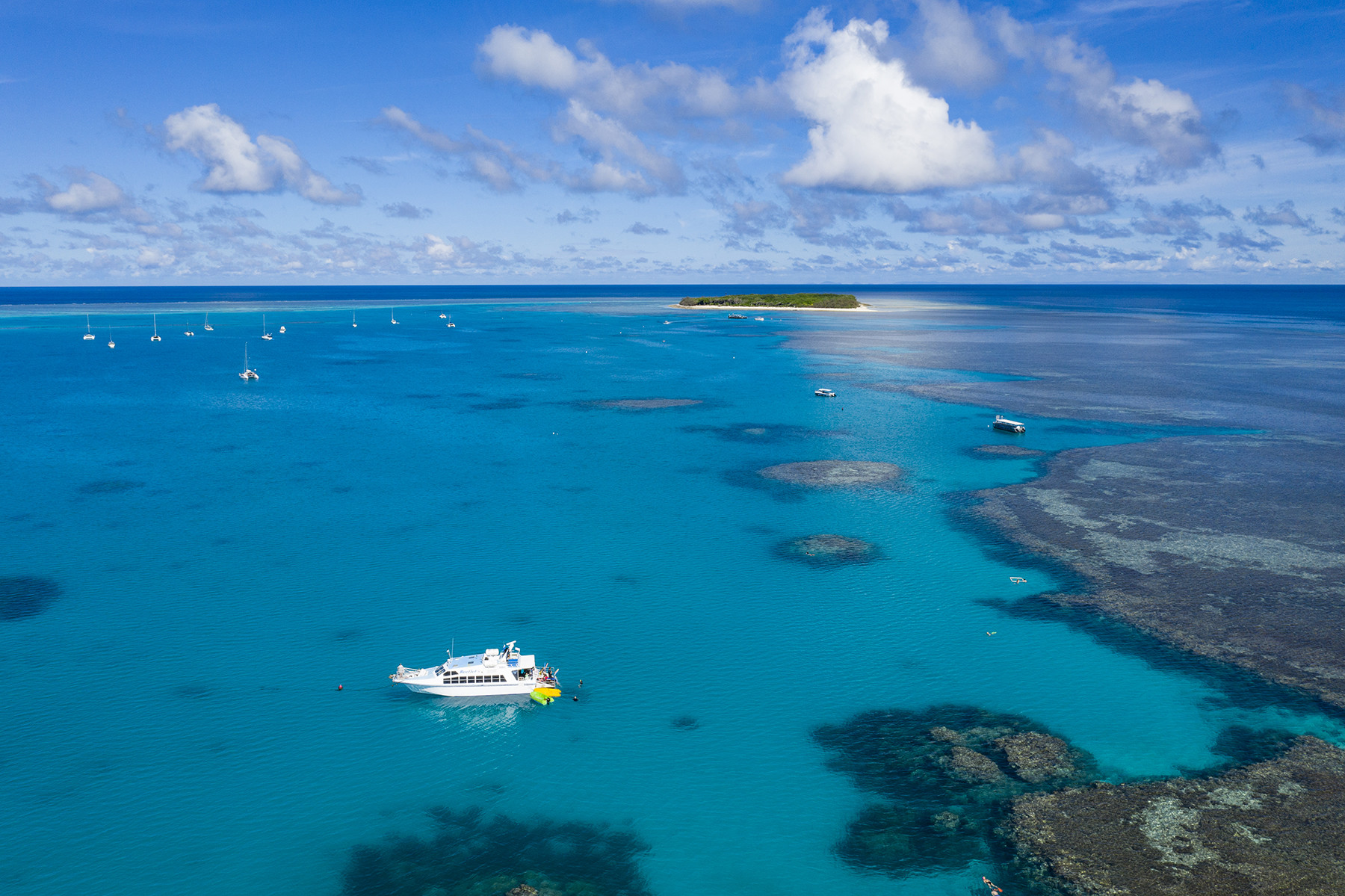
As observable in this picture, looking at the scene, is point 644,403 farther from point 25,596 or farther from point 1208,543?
point 25,596

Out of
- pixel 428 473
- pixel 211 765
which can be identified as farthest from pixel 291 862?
pixel 428 473

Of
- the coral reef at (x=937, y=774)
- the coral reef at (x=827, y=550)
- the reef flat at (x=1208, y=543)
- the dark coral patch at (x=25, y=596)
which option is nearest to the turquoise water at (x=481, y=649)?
the dark coral patch at (x=25, y=596)

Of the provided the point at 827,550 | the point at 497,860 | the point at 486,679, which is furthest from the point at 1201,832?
the point at 827,550

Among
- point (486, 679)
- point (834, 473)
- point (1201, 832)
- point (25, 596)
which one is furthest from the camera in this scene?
point (834, 473)

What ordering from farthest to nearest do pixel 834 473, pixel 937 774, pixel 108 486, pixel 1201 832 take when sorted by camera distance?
pixel 834 473, pixel 108 486, pixel 937 774, pixel 1201 832

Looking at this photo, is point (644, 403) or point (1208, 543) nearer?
point (1208, 543)

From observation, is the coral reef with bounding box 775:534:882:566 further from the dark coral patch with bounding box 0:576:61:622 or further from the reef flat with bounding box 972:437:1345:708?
the dark coral patch with bounding box 0:576:61:622

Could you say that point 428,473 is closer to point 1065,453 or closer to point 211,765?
point 211,765
